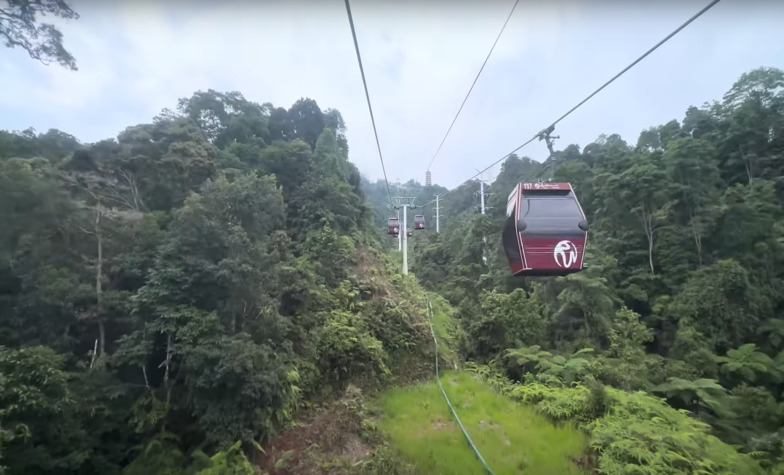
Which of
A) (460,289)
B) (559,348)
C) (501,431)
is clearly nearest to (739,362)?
(559,348)

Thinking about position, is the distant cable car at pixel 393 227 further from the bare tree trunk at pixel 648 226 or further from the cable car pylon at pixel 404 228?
the bare tree trunk at pixel 648 226

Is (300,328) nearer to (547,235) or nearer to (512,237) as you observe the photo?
(512,237)

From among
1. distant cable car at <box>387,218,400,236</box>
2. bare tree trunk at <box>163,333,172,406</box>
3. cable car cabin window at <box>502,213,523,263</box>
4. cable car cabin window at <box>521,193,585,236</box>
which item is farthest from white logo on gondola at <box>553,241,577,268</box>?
distant cable car at <box>387,218,400,236</box>

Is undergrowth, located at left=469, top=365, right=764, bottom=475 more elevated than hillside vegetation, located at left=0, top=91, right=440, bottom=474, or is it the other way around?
hillside vegetation, located at left=0, top=91, right=440, bottom=474

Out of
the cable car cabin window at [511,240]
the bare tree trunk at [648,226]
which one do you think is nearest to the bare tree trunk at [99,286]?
the cable car cabin window at [511,240]

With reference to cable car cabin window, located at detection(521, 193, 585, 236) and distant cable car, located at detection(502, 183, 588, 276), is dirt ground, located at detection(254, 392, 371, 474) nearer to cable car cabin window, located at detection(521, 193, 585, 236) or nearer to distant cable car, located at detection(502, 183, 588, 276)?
distant cable car, located at detection(502, 183, 588, 276)

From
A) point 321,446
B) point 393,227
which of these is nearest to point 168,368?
point 321,446

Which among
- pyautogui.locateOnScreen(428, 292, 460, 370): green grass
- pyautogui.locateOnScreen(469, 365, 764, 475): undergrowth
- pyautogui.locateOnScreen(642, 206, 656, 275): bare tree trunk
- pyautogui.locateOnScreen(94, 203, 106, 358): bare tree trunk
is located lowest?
pyautogui.locateOnScreen(469, 365, 764, 475): undergrowth

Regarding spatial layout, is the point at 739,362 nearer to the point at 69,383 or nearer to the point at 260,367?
the point at 260,367
